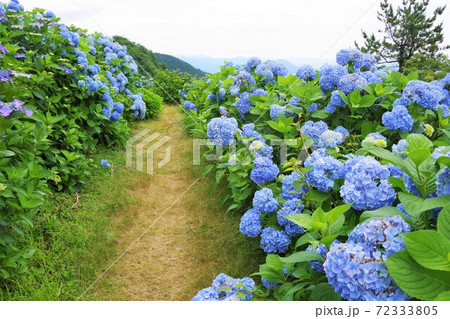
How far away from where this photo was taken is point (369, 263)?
1.48 meters

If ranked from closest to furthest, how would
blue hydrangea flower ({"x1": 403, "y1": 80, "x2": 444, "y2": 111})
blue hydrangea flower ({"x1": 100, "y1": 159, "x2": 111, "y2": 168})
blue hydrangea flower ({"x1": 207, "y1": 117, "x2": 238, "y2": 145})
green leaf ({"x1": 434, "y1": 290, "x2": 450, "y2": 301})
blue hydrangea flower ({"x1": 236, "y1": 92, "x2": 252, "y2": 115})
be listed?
green leaf ({"x1": 434, "y1": 290, "x2": 450, "y2": 301}), blue hydrangea flower ({"x1": 403, "y1": 80, "x2": 444, "y2": 111}), blue hydrangea flower ({"x1": 207, "y1": 117, "x2": 238, "y2": 145}), blue hydrangea flower ({"x1": 236, "y1": 92, "x2": 252, "y2": 115}), blue hydrangea flower ({"x1": 100, "y1": 159, "x2": 111, "y2": 168})

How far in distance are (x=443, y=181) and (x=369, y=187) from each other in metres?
0.43

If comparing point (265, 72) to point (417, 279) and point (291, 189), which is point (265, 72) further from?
point (417, 279)

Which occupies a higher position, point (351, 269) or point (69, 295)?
point (351, 269)

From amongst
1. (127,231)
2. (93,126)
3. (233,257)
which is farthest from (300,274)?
(93,126)

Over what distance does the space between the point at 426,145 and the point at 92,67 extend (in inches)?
169

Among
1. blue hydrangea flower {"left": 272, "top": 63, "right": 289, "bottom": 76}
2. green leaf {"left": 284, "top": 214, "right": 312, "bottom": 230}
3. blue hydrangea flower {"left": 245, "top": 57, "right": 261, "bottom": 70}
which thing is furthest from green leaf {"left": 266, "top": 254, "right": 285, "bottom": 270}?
blue hydrangea flower {"left": 245, "top": 57, "right": 261, "bottom": 70}

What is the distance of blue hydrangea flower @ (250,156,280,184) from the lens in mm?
3158

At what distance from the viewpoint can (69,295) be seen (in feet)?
9.23

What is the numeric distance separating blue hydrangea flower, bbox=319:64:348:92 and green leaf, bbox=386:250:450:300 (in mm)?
2735

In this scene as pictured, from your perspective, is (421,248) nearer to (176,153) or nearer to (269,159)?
(269,159)

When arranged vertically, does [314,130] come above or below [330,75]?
below

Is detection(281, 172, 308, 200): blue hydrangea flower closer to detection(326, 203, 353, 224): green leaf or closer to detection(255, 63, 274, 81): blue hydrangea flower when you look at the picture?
detection(326, 203, 353, 224): green leaf

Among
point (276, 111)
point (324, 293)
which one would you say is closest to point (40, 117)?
point (276, 111)
